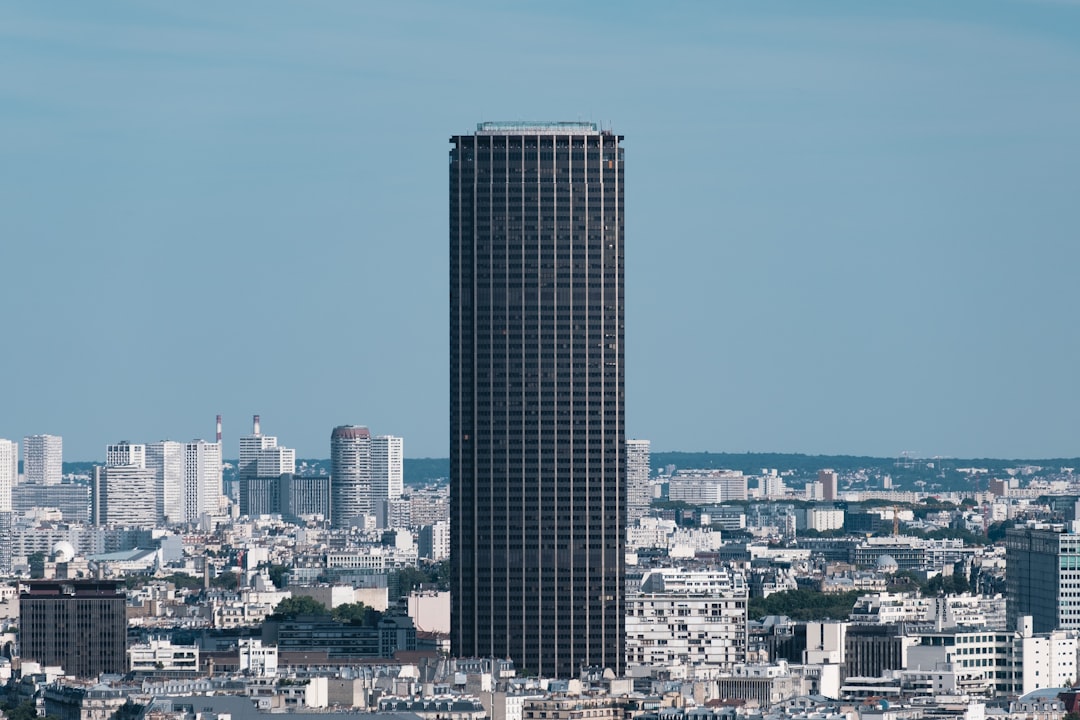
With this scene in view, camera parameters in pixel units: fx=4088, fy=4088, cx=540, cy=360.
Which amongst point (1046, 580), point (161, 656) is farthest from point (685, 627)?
point (161, 656)

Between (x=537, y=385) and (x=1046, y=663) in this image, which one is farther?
(x=537, y=385)

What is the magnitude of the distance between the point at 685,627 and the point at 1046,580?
18.4 meters

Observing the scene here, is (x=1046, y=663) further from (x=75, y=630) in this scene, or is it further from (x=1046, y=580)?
(x=75, y=630)

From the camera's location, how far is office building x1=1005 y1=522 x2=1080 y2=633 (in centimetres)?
17325

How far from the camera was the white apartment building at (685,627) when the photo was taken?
6457 inches

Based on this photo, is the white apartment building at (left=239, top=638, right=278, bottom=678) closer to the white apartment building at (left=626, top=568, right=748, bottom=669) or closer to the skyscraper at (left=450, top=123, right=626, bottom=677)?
the skyscraper at (left=450, top=123, right=626, bottom=677)

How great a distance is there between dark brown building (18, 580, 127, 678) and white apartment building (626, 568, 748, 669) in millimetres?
20237

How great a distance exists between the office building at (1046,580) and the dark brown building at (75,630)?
3847cm

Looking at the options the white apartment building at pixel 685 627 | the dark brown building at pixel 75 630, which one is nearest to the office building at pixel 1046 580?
the white apartment building at pixel 685 627

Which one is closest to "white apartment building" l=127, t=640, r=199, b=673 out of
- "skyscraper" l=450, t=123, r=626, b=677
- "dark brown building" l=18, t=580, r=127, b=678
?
"dark brown building" l=18, t=580, r=127, b=678

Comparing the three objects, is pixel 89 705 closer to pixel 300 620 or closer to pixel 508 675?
pixel 508 675

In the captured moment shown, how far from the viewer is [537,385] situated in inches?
5979

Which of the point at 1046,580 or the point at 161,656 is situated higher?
the point at 1046,580

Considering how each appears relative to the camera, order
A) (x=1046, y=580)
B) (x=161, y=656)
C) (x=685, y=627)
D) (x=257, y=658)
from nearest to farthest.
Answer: (x=257, y=658) → (x=161, y=656) → (x=685, y=627) → (x=1046, y=580)
